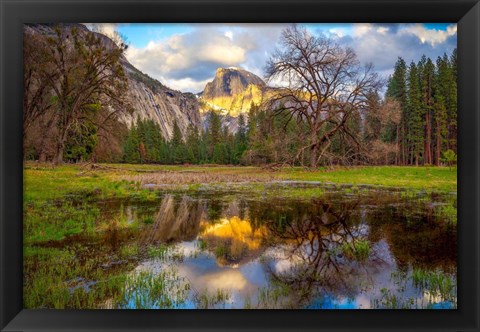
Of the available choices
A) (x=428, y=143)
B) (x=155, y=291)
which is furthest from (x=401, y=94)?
(x=155, y=291)

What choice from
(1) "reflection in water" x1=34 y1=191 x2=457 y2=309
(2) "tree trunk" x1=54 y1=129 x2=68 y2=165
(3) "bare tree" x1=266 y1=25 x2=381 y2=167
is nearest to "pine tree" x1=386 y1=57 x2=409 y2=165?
(3) "bare tree" x1=266 y1=25 x2=381 y2=167

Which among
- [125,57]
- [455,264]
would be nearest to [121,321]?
[125,57]

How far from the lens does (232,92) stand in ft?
11.1

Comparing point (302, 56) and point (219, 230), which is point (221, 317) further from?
point (302, 56)

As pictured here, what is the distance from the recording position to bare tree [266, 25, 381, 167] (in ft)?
11.7

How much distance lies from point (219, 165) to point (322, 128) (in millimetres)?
1408

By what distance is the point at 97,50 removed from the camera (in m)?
3.39

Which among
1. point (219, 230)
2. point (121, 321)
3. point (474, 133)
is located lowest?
point (121, 321)

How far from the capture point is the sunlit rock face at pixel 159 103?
3551 millimetres

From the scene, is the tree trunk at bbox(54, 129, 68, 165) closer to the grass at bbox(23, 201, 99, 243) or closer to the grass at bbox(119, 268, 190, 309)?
the grass at bbox(23, 201, 99, 243)

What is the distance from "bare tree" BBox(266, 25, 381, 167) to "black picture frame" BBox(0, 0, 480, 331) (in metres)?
0.87

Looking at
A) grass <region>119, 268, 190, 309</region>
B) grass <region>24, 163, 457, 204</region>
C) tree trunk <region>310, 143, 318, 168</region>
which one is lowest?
grass <region>119, 268, 190, 309</region>
